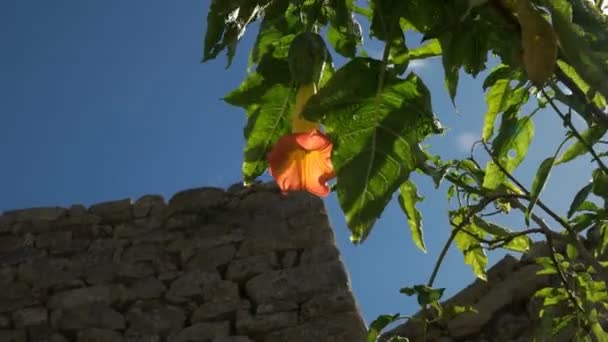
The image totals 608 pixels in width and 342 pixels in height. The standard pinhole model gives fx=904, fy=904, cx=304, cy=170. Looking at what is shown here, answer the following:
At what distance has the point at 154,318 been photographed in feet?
11.5

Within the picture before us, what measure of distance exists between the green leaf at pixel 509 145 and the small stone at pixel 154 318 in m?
2.31

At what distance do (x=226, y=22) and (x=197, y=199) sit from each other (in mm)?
3330

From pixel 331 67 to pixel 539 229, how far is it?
2.56 ft

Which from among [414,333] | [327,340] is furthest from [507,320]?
[327,340]

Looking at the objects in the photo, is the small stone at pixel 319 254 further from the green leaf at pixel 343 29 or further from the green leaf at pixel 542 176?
the green leaf at pixel 343 29

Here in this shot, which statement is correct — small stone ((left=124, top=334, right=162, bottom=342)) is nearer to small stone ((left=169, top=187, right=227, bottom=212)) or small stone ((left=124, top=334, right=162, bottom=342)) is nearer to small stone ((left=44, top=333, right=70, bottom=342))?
small stone ((left=44, top=333, right=70, bottom=342))

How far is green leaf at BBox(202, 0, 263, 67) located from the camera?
65 centimetres

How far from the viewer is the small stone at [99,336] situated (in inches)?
135

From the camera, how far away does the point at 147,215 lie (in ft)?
13.0

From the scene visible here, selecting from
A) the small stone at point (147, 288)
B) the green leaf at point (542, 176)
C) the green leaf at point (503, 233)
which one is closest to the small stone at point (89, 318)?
the small stone at point (147, 288)

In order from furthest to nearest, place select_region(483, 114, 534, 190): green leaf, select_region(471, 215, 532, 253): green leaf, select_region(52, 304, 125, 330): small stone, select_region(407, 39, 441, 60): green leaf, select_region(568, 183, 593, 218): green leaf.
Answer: select_region(52, 304, 125, 330): small stone < select_region(471, 215, 532, 253): green leaf < select_region(568, 183, 593, 218): green leaf < select_region(483, 114, 534, 190): green leaf < select_region(407, 39, 441, 60): green leaf

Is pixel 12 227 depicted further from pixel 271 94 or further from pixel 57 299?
pixel 271 94

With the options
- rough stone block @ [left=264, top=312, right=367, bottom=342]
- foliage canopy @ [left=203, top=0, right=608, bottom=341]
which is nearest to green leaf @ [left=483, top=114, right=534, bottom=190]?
foliage canopy @ [left=203, top=0, right=608, bottom=341]

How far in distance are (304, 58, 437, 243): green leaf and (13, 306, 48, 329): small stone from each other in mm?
3135
